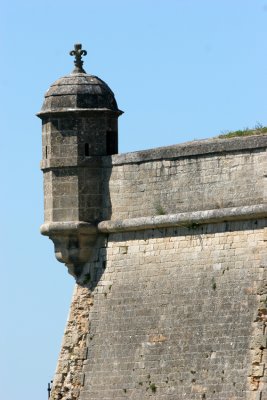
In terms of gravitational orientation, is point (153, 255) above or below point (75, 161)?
below

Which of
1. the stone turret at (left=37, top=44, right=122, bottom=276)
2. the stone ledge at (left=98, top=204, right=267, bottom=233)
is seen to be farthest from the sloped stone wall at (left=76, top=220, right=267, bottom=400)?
the stone turret at (left=37, top=44, right=122, bottom=276)

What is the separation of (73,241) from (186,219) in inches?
100.0

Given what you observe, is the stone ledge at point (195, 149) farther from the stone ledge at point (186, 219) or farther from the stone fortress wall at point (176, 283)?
the stone ledge at point (186, 219)

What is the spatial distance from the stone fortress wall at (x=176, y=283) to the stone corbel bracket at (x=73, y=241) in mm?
151

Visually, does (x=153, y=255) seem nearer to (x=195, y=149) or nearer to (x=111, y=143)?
(x=195, y=149)

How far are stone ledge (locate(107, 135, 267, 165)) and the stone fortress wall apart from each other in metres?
0.02

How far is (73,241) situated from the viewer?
33.0 m

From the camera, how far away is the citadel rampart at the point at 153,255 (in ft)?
98.4

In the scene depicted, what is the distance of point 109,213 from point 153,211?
3.70ft

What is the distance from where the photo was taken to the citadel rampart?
98.4 feet

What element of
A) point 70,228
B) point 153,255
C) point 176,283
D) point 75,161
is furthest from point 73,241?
point 176,283

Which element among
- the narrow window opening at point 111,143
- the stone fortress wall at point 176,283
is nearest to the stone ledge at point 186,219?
the stone fortress wall at point 176,283

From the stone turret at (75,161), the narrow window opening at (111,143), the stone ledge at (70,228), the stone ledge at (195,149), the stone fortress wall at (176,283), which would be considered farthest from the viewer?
the narrow window opening at (111,143)

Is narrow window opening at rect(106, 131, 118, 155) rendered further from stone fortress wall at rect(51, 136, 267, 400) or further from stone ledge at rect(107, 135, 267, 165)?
stone ledge at rect(107, 135, 267, 165)
